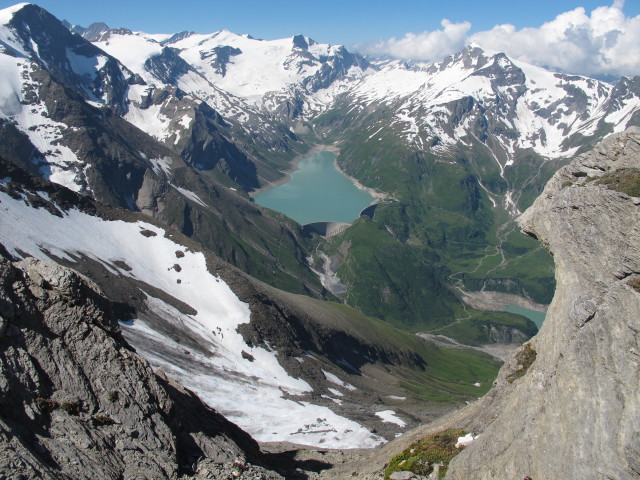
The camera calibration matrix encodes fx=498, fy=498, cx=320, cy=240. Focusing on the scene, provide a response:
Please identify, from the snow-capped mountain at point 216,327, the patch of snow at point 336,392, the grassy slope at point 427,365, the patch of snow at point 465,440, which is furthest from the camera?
the grassy slope at point 427,365

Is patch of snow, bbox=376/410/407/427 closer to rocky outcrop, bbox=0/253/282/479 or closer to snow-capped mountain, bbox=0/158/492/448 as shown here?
snow-capped mountain, bbox=0/158/492/448

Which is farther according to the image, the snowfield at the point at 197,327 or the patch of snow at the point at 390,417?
the patch of snow at the point at 390,417

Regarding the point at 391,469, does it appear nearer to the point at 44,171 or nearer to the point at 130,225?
the point at 130,225

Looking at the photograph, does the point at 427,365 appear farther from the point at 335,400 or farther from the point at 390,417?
the point at 390,417

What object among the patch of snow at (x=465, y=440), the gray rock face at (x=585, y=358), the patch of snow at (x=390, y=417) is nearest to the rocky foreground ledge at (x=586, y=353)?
the gray rock face at (x=585, y=358)

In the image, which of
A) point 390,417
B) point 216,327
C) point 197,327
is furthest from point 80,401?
point 216,327

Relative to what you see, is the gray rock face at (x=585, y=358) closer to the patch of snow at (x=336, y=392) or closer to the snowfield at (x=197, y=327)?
the snowfield at (x=197, y=327)
